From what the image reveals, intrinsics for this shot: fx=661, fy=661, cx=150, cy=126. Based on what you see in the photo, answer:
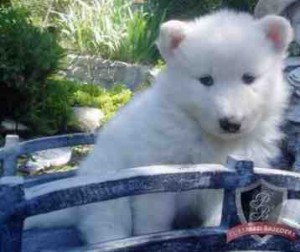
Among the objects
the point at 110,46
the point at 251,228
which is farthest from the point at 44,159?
the point at 251,228

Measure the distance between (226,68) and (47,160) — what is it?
356 centimetres

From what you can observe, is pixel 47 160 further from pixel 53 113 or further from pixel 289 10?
pixel 289 10

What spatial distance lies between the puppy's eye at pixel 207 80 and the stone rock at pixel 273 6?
1.57 meters

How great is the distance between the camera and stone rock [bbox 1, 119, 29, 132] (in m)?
5.91

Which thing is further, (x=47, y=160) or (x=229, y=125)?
(x=47, y=160)

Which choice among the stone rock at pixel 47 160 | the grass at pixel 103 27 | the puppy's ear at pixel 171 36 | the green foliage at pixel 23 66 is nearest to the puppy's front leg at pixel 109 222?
the puppy's ear at pixel 171 36

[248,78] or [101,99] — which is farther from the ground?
[248,78]

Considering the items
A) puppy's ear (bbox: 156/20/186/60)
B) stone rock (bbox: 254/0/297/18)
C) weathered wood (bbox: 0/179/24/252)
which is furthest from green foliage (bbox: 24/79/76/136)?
weathered wood (bbox: 0/179/24/252)

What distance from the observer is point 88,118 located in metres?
6.57

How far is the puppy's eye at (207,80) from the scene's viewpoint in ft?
7.14

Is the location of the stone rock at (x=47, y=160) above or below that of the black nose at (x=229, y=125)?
below

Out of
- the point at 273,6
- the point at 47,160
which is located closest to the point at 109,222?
the point at 273,6

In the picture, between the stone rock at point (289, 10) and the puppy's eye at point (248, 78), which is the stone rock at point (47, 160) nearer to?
the stone rock at point (289, 10)

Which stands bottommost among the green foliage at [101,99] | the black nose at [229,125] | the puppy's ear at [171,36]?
the green foliage at [101,99]
